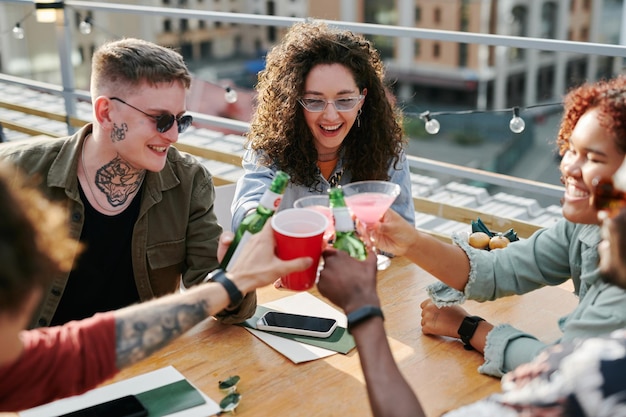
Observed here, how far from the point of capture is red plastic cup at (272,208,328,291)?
164cm

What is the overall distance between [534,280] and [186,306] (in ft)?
3.36

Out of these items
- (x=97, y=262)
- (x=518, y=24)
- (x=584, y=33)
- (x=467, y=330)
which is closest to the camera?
(x=467, y=330)

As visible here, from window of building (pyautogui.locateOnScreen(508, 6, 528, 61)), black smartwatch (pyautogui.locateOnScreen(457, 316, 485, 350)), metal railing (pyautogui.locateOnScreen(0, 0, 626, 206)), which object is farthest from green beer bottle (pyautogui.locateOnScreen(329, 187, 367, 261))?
window of building (pyautogui.locateOnScreen(508, 6, 528, 61))

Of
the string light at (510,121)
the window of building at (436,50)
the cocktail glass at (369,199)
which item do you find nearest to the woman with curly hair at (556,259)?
the cocktail glass at (369,199)

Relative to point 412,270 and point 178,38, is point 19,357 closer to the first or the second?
point 412,270

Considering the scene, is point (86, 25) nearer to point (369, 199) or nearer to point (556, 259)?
point (369, 199)

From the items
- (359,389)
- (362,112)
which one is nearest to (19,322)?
(359,389)

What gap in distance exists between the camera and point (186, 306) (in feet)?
5.16

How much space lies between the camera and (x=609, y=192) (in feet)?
5.08

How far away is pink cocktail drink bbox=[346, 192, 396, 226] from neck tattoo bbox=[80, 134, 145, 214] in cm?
80

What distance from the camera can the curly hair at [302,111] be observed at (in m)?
2.65

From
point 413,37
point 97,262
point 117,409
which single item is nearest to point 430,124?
point 413,37

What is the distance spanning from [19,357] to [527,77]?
55179 mm

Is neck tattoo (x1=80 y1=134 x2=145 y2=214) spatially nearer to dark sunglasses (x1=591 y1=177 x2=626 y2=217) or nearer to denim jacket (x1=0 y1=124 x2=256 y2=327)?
denim jacket (x1=0 y1=124 x2=256 y2=327)
